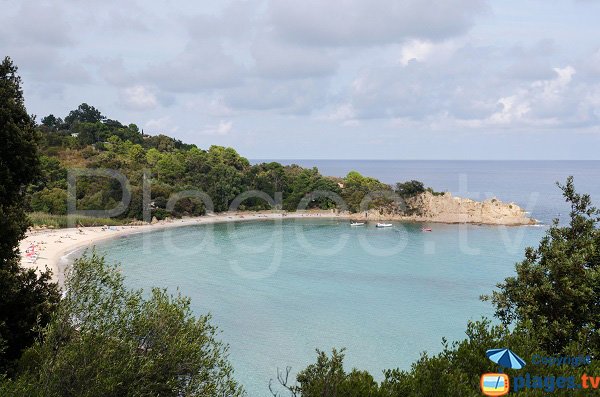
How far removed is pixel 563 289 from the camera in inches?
604

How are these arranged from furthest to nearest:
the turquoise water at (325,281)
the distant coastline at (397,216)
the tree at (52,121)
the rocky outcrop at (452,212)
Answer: the tree at (52,121), the rocky outcrop at (452,212), the distant coastline at (397,216), the turquoise water at (325,281)

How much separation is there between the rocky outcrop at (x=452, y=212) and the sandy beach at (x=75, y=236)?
11.4 m

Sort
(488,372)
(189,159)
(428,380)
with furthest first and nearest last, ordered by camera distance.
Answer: (189,159) < (488,372) < (428,380)

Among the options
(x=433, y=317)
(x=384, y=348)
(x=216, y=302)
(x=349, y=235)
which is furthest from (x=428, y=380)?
(x=349, y=235)

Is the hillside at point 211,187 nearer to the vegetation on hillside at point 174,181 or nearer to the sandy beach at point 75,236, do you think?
the vegetation on hillside at point 174,181

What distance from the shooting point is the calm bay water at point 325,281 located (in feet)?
110

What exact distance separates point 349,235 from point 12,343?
6999 cm

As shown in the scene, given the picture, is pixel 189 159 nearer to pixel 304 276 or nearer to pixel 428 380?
pixel 304 276

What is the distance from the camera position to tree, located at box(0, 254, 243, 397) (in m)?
11.0

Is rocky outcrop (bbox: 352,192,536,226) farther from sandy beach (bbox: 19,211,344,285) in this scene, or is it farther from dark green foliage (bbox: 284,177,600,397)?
dark green foliage (bbox: 284,177,600,397)

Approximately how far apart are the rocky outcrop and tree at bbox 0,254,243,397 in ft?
288

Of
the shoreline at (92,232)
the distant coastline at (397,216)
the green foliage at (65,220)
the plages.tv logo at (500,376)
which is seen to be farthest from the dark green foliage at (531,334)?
the green foliage at (65,220)

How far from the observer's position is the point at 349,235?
271 ft

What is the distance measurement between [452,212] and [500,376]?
293ft
